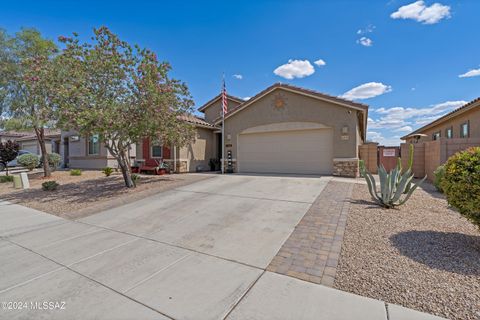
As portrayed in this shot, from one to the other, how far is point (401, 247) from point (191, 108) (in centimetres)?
940

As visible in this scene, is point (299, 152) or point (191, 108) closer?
point (191, 108)

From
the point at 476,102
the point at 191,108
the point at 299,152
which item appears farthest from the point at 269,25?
the point at 476,102

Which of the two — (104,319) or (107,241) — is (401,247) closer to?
(104,319)

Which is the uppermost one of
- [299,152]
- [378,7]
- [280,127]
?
[378,7]

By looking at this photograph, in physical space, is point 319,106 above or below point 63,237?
above

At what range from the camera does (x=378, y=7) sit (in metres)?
8.22

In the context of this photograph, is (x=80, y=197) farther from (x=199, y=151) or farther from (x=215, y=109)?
(x=215, y=109)

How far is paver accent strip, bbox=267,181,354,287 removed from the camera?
10.2 feet

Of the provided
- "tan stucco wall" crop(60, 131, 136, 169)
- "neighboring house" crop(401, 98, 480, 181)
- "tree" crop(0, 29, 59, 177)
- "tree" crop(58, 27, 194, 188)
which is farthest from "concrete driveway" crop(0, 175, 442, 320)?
"tan stucco wall" crop(60, 131, 136, 169)

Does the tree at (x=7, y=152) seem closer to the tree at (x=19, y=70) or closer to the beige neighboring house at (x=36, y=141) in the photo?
the tree at (x=19, y=70)

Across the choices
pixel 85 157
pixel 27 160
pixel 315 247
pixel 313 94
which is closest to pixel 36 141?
pixel 27 160

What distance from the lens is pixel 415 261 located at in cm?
324

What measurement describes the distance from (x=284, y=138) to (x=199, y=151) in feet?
20.0

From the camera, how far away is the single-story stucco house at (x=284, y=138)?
37.0 ft
